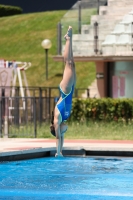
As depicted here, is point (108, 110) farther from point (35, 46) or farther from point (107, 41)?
point (35, 46)

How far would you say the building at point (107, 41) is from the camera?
3130 centimetres

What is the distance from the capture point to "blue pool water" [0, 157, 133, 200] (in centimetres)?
1233

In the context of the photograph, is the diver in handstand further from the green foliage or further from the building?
the green foliage

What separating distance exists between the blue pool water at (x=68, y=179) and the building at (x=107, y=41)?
1394 centimetres

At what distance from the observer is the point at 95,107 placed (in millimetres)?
27281

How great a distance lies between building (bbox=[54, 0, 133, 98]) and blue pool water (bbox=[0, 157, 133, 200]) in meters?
13.9

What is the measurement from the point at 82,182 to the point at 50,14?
126 ft

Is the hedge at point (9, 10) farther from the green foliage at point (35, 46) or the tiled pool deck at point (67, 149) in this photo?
the tiled pool deck at point (67, 149)

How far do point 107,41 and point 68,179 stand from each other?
17854 mm

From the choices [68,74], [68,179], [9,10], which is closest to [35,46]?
[9,10]

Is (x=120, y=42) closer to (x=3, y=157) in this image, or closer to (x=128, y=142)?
(x=128, y=142)

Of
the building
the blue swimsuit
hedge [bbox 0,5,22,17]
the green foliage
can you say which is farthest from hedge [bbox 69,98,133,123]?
hedge [bbox 0,5,22,17]

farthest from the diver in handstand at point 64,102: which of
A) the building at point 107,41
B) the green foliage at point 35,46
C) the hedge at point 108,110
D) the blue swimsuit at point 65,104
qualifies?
the green foliage at point 35,46

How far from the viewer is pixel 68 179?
1435 centimetres
